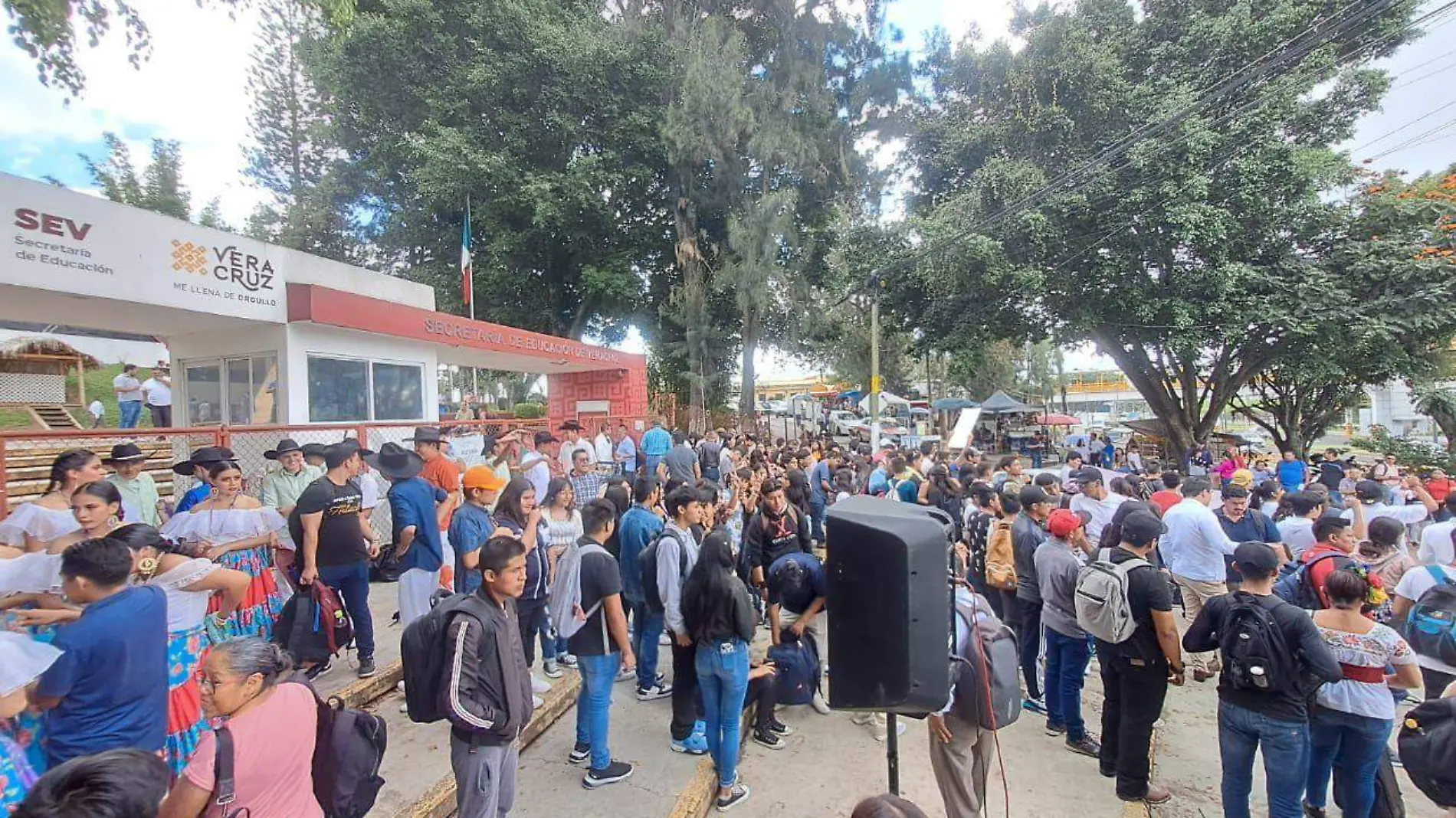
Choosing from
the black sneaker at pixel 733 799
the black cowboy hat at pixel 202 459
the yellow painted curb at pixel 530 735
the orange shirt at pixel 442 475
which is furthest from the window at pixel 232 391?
the black sneaker at pixel 733 799

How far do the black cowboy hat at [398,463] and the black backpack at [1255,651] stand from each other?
4901 millimetres

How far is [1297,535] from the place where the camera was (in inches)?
207

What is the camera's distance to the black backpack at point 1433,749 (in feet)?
6.97

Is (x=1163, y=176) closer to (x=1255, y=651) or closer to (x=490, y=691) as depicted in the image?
(x=1255, y=651)

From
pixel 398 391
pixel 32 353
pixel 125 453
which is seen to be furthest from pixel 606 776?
pixel 32 353

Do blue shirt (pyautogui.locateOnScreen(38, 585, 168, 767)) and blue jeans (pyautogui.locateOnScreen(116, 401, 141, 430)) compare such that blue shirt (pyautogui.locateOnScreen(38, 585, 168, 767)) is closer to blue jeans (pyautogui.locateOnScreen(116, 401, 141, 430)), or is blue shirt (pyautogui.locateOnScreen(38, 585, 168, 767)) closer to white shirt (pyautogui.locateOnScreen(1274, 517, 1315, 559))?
white shirt (pyautogui.locateOnScreen(1274, 517, 1315, 559))

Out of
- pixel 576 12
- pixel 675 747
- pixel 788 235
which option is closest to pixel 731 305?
pixel 788 235

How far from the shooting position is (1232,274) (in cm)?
1500

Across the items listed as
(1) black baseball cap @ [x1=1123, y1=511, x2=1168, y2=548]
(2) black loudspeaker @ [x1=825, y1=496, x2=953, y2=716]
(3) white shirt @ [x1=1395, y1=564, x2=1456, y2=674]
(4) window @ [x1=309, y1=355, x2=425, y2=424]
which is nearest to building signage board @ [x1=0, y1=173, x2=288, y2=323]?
(4) window @ [x1=309, y1=355, x2=425, y2=424]

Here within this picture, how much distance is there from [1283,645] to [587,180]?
1941cm

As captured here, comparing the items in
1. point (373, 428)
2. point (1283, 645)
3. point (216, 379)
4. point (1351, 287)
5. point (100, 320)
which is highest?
point (1351, 287)

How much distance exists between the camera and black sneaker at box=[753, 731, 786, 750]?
4.21 meters

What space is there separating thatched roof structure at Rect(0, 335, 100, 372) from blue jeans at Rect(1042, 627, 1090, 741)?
22.2 meters

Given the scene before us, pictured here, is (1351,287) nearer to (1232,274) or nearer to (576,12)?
(1232,274)
